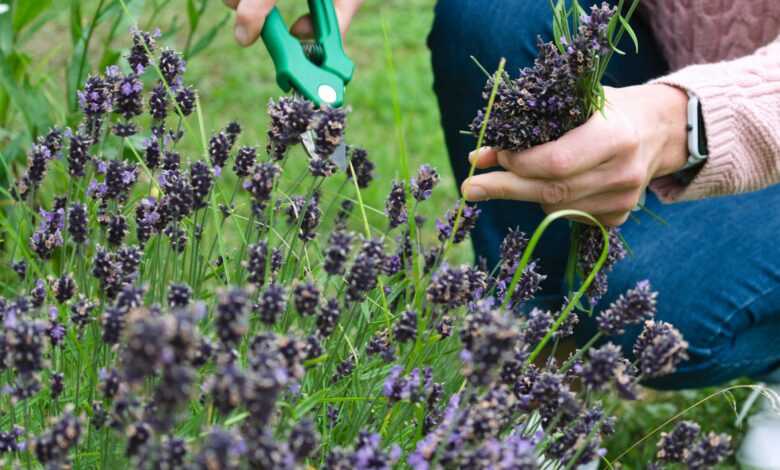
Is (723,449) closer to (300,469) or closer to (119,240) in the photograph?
(300,469)

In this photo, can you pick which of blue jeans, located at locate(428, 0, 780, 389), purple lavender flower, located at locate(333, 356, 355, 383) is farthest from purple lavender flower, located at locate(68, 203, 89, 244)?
blue jeans, located at locate(428, 0, 780, 389)

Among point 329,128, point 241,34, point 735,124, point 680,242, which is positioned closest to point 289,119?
point 329,128

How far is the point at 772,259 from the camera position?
1.79 meters

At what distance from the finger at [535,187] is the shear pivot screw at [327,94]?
0.72 ft

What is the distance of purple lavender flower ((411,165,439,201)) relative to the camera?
1298mm

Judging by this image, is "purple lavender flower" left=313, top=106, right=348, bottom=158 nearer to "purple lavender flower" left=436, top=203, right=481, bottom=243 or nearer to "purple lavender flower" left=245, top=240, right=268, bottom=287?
"purple lavender flower" left=245, top=240, right=268, bottom=287

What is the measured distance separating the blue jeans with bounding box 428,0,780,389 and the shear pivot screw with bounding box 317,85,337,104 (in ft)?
1.92

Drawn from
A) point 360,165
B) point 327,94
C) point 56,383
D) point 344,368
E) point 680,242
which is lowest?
point 680,242

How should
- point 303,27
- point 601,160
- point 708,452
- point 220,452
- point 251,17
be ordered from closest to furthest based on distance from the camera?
point 220,452 < point 708,452 < point 601,160 < point 251,17 < point 303,27

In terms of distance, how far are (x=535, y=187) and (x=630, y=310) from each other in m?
0.28

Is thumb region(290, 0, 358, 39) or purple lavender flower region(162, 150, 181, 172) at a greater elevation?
thumb region(290, 0, 358, 39)

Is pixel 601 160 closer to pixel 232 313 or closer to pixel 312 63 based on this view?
pixel 312 63

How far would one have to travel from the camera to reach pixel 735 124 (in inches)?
57.9

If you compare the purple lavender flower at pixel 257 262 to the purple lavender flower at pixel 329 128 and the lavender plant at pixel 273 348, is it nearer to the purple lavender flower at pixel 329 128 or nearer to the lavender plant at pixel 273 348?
the lavender plant at pixel 273 348
